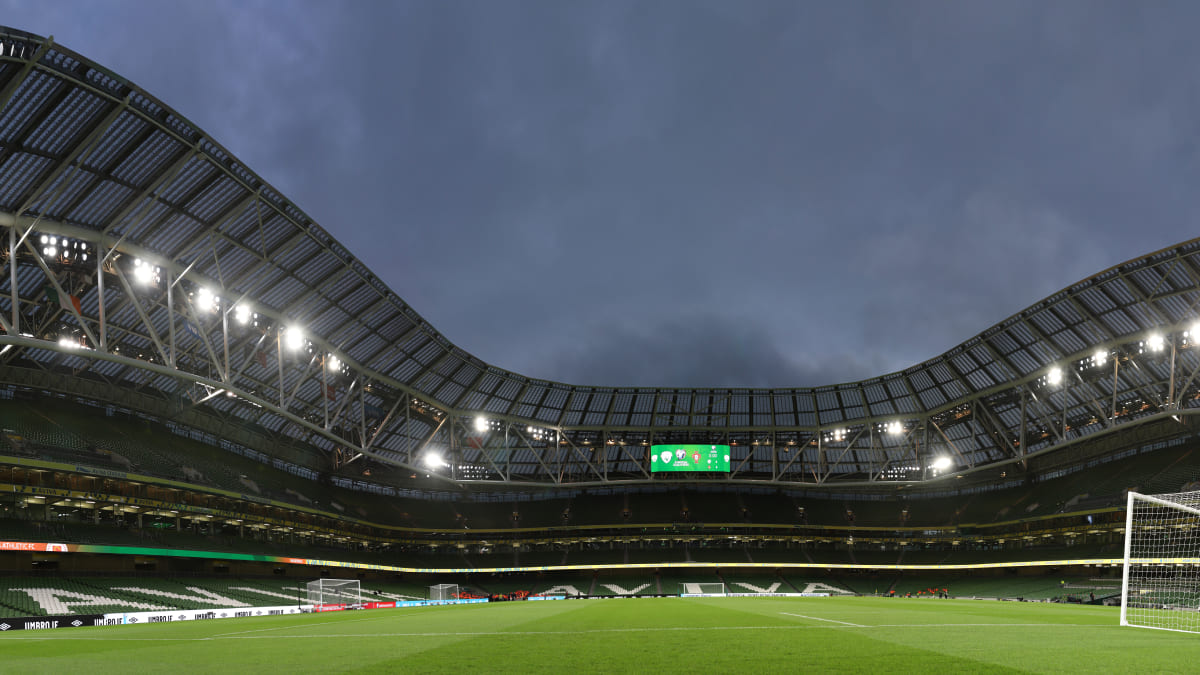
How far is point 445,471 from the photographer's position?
250ft

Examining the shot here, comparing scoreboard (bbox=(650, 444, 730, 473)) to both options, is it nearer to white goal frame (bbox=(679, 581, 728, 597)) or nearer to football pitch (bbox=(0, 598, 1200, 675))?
white goal frame (bbox=(679, 581, 728, 597))

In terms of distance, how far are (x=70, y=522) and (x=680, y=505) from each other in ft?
194

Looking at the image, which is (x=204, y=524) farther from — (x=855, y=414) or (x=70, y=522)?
(x=855, y=414)

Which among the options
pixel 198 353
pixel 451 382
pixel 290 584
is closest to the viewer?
pixel 198 353

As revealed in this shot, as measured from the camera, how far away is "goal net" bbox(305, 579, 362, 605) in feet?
161

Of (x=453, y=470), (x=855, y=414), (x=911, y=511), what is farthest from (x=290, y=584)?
(x=911, y=511)

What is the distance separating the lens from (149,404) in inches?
2053

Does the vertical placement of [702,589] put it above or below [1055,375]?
below

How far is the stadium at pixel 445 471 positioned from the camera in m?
17.0

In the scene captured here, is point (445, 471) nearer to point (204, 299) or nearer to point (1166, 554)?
point (204, 299)

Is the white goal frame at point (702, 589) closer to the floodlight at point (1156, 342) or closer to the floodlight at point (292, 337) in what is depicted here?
the floodlight at point (1156, 342)

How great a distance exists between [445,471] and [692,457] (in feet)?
94.3

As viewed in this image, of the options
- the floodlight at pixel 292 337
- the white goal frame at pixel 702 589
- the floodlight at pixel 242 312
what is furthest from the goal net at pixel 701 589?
the floodlight at pixel 242 312

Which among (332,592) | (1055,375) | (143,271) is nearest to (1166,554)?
(1055,375)
